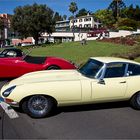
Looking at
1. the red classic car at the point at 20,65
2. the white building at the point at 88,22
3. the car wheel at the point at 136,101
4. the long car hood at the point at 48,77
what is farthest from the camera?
the white building at the point at 88,22

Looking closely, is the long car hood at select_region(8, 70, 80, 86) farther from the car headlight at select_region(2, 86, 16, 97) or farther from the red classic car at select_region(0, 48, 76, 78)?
the red classic car at select_region(0, 48, 76, 78)

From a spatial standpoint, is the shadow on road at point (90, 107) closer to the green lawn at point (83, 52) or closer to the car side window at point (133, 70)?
the car side window at point (133, 70)

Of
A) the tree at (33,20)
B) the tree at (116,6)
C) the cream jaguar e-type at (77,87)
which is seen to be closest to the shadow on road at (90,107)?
the cream jaguar e-type at (77,87)

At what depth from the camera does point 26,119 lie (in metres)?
6.43

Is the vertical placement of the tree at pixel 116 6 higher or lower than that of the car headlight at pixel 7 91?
higher

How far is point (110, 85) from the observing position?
22.3 feet

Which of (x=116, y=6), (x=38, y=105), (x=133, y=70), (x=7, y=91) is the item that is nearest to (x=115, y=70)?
(x=133, y=70)

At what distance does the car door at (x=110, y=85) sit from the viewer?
22.0 ft

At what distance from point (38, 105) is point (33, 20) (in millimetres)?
55749

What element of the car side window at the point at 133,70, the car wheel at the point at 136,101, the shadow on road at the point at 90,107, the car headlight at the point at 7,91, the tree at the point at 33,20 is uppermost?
the tree at the point at 33,20

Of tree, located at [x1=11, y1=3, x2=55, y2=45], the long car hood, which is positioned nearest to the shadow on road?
the long car hood

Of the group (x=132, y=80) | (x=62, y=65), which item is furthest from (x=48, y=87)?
(x=62, y=65)

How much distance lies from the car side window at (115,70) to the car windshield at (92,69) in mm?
190

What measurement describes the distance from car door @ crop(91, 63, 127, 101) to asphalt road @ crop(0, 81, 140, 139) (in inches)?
16.4
